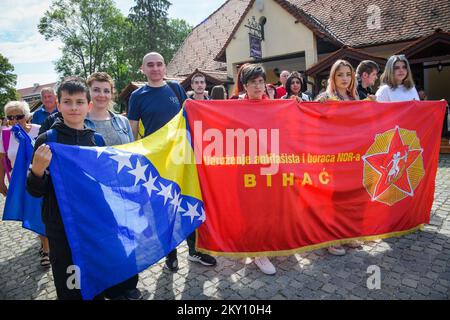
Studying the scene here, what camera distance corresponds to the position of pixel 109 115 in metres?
3.26

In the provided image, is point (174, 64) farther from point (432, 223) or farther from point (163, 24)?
point (432, 223)

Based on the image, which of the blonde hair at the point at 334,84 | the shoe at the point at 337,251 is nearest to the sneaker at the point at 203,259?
the shoe at the point at 337,251

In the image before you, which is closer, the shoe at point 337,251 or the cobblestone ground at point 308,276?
the cobblestone ground at point 308,276

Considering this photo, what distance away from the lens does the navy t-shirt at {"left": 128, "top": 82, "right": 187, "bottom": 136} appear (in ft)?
12.4

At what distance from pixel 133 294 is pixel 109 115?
68.7 inches

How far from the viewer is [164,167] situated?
116 inches

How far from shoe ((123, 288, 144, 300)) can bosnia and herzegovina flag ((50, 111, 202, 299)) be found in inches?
22.3

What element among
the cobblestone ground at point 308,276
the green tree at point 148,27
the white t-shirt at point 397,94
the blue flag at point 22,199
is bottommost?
the cobblestone ground at point 308,276

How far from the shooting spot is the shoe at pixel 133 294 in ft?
9.63

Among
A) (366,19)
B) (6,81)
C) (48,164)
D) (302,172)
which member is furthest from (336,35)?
(6,81)

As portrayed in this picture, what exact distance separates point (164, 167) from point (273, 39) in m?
16.1

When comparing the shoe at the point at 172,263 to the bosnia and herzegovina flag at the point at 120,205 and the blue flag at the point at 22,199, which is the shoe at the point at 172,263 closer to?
the bosnia and herzegovina flag at the point at 120,205

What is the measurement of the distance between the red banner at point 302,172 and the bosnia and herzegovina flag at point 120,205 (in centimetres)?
37

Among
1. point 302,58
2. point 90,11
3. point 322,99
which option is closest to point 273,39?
point 302,58
